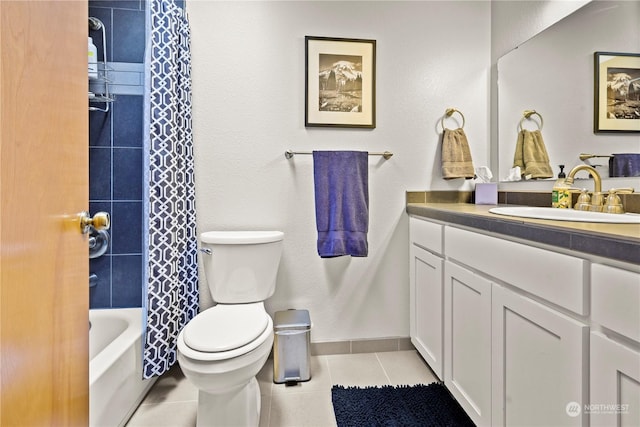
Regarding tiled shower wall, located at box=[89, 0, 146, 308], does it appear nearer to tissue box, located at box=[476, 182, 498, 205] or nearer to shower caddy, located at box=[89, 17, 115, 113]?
shower caddy, located at box=[89, 17, 115, 113]

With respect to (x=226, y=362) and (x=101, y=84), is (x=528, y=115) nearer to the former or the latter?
(x=226, y=362)

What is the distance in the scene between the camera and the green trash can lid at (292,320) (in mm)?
1774

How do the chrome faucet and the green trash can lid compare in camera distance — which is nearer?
the chrome faucet

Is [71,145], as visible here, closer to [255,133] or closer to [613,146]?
[255,133]

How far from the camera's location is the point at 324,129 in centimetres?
202

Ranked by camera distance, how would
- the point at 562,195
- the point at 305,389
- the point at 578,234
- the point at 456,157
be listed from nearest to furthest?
the point at 578,234 → the point at 562,195 → the point at 305,389 → the point at 456,157

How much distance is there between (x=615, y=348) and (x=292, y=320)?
1.38 meters

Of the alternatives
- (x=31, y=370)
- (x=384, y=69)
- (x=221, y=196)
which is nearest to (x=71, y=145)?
(x=31, y=370)

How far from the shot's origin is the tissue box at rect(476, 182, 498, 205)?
201 cm

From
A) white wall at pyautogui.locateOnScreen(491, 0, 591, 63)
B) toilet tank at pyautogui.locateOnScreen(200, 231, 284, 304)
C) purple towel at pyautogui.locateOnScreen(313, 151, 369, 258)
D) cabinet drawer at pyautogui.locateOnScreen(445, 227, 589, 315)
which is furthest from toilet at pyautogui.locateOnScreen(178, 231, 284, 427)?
white wall at pyautogui.locateOnScreen(491, 0, 591, 63)

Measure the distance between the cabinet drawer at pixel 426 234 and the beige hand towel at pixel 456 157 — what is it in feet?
1.27

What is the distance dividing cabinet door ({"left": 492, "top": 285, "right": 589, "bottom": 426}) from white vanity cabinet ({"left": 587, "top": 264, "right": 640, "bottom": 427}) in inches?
1.4

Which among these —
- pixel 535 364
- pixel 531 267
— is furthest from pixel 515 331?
pixel 531 267

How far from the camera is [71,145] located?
0.85 metres
